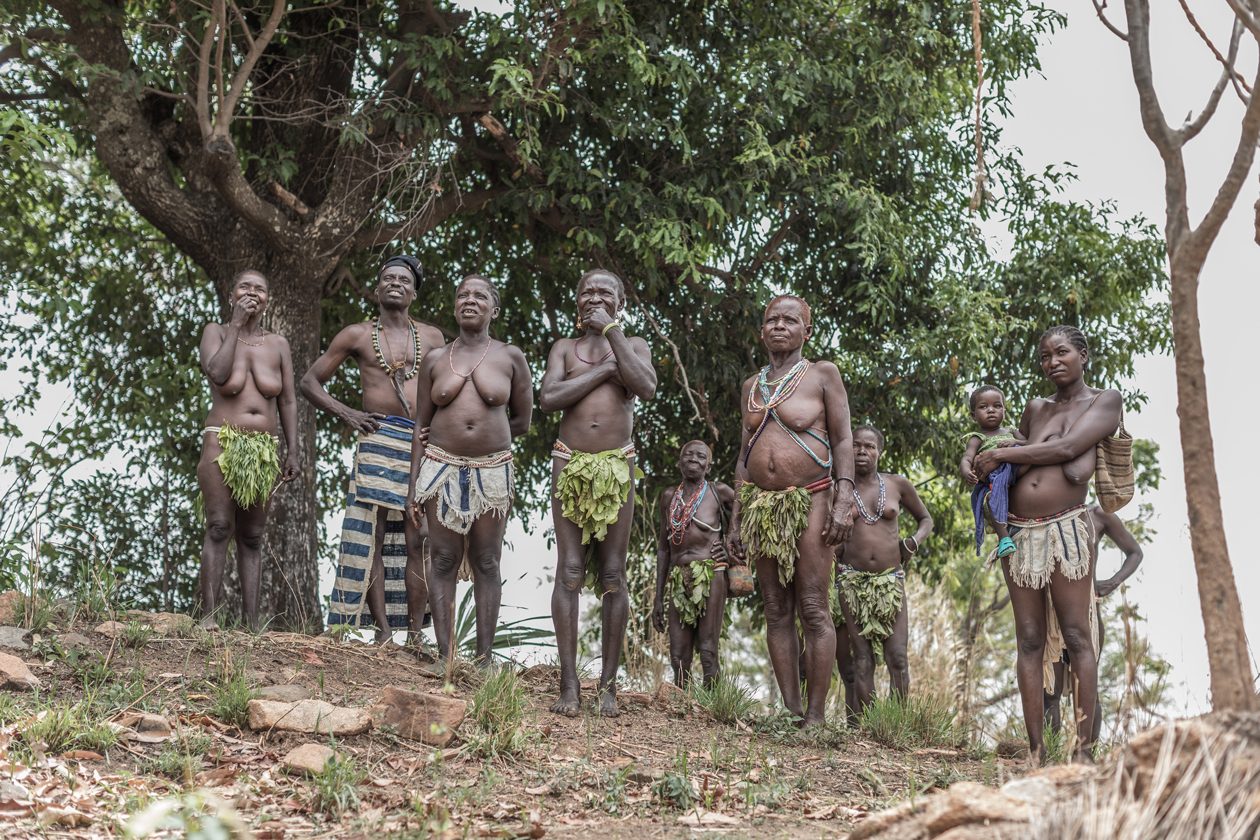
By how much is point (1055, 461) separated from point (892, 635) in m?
2.57

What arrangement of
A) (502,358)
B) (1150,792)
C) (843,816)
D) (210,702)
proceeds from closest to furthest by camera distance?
(1150,792)
(843,816)
(210,702)
(502,358)

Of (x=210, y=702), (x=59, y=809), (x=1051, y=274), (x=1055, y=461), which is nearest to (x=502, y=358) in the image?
(x=210, y=702)

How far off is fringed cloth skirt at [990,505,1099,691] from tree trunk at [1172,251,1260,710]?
102 inches

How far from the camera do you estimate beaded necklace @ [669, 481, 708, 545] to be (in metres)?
8.72

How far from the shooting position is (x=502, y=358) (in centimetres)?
691

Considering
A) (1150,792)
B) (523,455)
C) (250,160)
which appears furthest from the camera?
(523,455)

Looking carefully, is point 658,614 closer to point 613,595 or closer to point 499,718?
point 613,595

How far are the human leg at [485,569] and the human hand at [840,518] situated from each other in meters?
1.65

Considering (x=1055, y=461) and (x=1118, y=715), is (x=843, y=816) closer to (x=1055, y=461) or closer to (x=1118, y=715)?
(x=1118, y=715)

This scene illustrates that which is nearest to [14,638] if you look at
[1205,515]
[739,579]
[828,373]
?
[828,373]

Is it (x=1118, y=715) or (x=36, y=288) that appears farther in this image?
(x=36, y=288)

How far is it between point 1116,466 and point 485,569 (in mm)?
3136

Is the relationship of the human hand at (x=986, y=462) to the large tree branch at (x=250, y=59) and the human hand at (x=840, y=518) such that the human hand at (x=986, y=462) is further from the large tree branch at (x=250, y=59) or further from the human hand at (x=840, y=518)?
the large tree branch at (x=250, y=59)

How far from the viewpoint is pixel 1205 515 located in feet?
11.4
